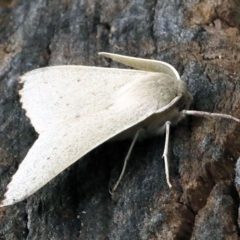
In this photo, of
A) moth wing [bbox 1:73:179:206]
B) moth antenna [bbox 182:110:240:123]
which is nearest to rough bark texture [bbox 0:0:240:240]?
moth antenna [bbox 182:110:240:123]

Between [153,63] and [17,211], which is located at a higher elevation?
[153,63]

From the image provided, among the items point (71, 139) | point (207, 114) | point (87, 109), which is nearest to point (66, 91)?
point (87, 109)

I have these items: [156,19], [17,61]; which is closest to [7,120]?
[17,61]

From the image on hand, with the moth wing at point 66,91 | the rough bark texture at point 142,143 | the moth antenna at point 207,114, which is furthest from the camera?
the moth wing at point 66,91

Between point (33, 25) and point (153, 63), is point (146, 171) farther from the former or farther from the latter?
point (33, 25)

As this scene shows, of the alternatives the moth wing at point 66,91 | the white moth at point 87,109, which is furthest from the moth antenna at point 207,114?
the moth wing at point 66,91

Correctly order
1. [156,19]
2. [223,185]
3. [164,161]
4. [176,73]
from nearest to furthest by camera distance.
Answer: [223,185], [164,161], [176,73], [156,19]

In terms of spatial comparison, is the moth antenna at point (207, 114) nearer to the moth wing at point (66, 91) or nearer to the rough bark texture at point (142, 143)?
the rough bark texture at point (142, 143)
